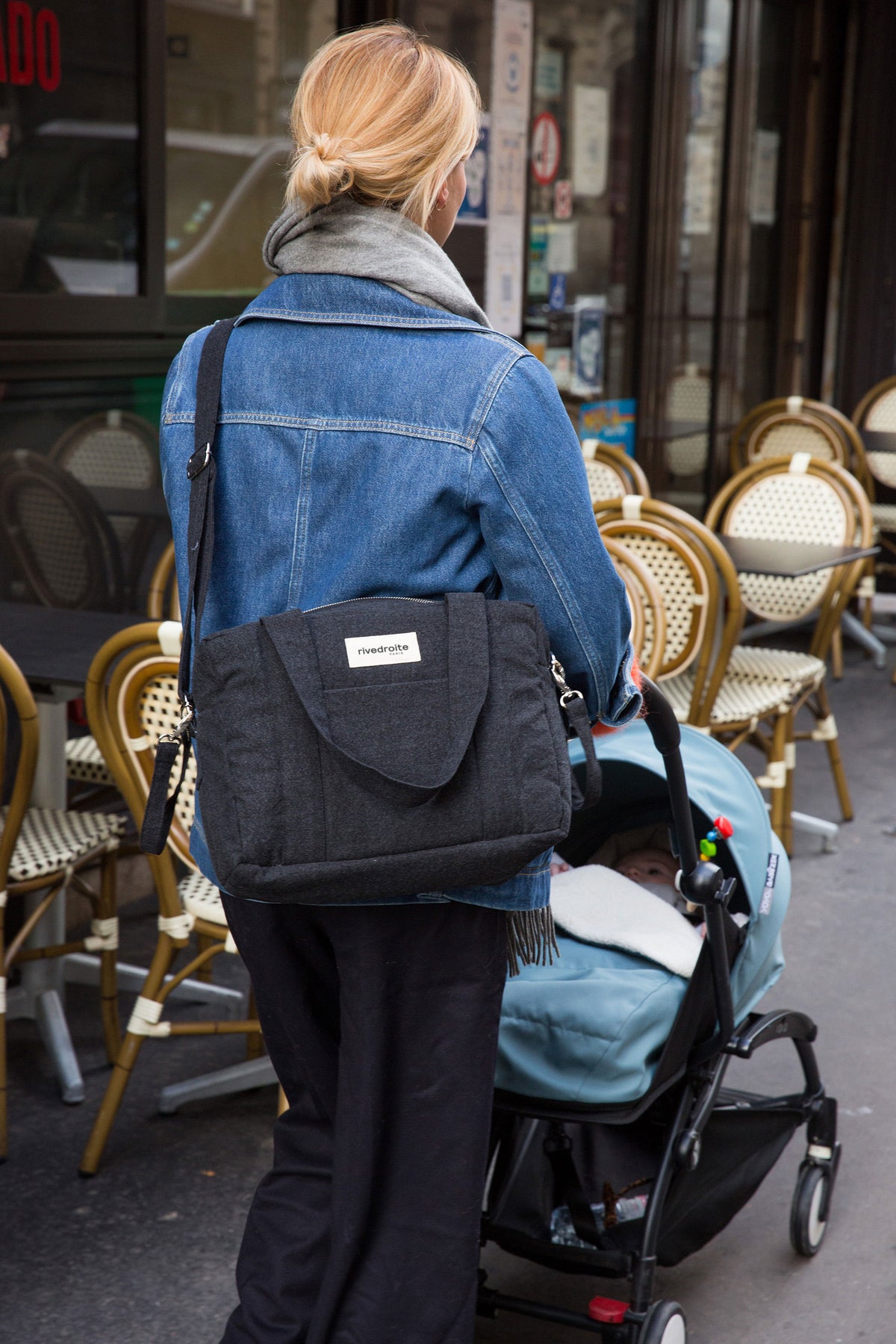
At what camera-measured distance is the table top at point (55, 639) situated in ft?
9.53

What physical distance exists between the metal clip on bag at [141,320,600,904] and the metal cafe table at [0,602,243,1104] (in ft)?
4.61

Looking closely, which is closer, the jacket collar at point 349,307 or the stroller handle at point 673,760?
the jacket collar at point 349,307

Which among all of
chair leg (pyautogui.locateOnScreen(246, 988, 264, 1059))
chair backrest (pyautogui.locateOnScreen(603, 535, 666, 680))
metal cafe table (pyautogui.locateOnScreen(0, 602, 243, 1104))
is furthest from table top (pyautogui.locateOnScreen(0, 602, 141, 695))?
chair backrest (pyautogui.locateOnScreen(603, 535, 666, 680))

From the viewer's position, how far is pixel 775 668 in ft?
15.1

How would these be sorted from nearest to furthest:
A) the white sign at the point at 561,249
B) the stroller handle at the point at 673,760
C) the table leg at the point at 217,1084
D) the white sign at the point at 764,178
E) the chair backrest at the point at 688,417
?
1. the stroller handle at the point at 673,760
2. the table leg at the point at 217,1084
3. the white sign at the point at 561,249
4. the chair backrest at the point at 688,417
5. the white sign at the point at 764,178

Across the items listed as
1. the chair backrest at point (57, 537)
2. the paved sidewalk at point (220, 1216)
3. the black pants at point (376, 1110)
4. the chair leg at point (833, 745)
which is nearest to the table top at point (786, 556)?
the chair leg at point (833, 745)

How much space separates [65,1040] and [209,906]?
68 cm

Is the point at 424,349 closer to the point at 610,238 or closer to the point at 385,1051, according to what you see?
the point at 385,1051

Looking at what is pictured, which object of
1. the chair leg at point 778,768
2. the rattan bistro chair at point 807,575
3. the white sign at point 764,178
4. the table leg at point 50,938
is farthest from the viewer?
the white sign at point 764,178

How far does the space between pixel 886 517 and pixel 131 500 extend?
447cm

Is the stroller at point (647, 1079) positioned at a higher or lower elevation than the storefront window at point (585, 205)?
lower

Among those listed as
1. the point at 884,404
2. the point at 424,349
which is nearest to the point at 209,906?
the point at 424,349

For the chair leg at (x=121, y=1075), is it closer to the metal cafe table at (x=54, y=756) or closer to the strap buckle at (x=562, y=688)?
the metal cafe table at (x=54, y=756)

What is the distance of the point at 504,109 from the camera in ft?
18.8
